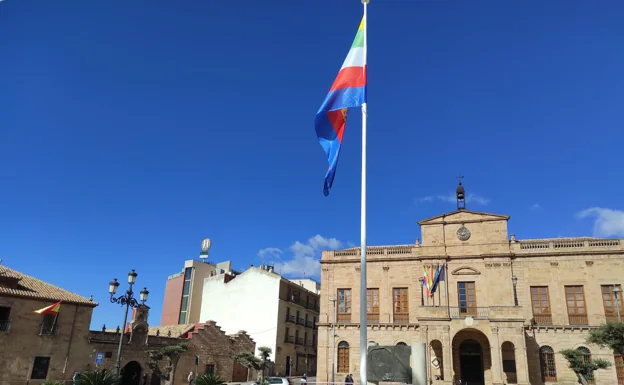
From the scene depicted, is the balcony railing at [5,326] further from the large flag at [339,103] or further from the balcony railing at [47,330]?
the large flag at [339,103]

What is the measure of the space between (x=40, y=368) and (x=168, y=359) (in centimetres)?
913

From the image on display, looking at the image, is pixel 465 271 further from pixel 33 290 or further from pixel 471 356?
pixel 33 290

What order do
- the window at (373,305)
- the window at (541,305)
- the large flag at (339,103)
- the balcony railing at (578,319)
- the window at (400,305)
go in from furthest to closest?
the window at (373,305) → the window at (400,305) → the window at (541,305) → the balcony railing at (578,319) → the large flag at (339,103)

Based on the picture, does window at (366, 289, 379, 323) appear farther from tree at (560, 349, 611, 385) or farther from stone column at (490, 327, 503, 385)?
tree at (560, 349, 611, 385)

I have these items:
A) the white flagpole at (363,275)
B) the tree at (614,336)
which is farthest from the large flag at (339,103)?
the tree at (614,336)

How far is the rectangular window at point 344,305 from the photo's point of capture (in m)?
37.1

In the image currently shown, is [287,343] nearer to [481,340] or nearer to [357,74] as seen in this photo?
[481,340]

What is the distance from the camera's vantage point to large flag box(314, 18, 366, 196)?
11695mm

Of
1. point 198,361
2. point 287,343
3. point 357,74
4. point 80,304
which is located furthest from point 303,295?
point 357,74

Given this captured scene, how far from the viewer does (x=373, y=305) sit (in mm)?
36656

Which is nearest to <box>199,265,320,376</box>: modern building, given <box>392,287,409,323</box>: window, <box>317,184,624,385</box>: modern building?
<box>317,184,624,385</box>: modern building

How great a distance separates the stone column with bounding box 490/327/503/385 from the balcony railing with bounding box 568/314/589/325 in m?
6.25

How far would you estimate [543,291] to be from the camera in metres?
33.1

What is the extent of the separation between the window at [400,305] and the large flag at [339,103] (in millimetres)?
26695
